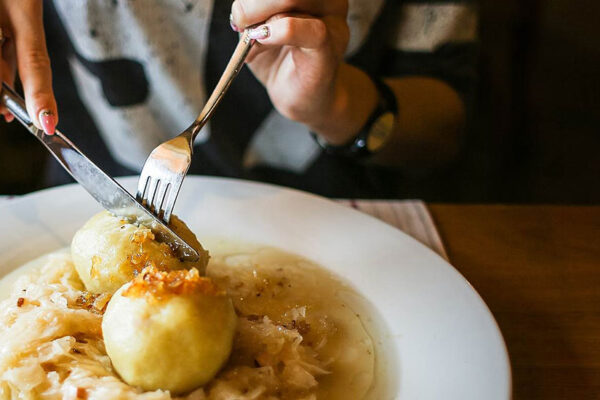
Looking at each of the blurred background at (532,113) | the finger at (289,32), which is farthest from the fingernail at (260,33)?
the blurred background at (532,113)

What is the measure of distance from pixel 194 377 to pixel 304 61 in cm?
68

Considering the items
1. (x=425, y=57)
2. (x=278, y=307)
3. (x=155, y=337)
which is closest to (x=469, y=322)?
(x=278, y=307)

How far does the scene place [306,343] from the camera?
0.82 meters

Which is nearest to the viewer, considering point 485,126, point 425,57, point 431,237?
point 431,237

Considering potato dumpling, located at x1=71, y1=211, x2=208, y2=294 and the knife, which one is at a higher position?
the knife

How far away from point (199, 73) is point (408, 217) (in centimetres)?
75

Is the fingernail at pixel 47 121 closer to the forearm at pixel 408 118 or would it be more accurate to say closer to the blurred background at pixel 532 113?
the forearm at pixel 408 118

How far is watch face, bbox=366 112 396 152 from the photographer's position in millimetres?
1381

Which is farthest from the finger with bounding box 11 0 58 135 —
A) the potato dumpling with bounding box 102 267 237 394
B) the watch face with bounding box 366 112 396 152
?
the watch face with bounding box 366 112 396 152

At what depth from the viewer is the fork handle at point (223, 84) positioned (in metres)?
0.90

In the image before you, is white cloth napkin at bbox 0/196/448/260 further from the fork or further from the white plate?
the fork

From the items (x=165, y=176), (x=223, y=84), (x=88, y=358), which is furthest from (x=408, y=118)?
(x=88, y=358)

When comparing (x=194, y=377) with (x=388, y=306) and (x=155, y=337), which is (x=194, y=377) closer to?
(x=155, y=337)

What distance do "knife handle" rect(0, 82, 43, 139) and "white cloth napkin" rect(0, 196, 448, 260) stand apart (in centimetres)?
21
